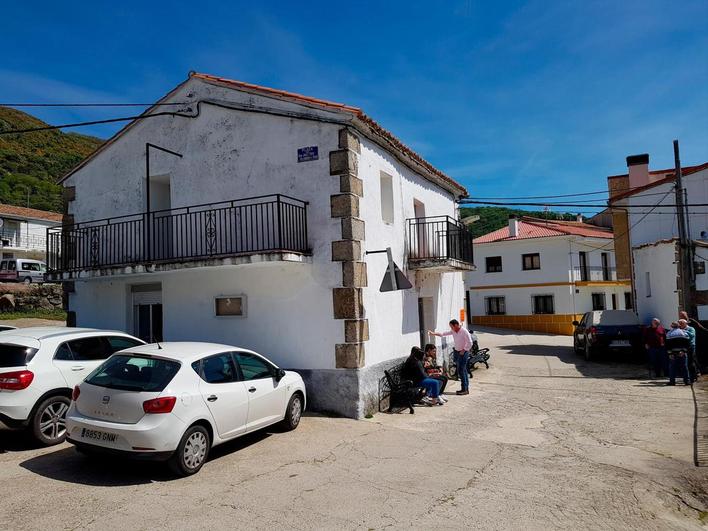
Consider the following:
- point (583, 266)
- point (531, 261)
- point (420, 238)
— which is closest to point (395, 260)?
point (420, 238)

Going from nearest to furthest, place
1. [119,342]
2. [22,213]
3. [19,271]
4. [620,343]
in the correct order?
[119,342] < [620,343] < [19,271] < [22,213]

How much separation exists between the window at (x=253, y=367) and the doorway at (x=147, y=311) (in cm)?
459

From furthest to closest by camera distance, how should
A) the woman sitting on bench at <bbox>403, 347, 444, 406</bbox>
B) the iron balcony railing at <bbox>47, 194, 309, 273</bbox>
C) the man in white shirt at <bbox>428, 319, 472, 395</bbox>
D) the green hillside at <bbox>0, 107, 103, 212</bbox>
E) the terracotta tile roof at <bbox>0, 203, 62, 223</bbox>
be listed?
the green hillside at <bbox>0, 107, 103, 212</bbox> → the terracotta tile roof at <bbox>0, 203, 62, 223</bbox> → the man in white shirt at <bbox>428, 319, 472, 395</bbox> → the woman sitting on bench at <bbox>403, 347, 444, 406</bbox> → the iron balcony railing at <bbox>47, 194, 309, 273</bbox>

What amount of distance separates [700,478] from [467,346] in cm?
573

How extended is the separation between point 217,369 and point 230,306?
376 cm

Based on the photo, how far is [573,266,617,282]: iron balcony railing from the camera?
3092cm

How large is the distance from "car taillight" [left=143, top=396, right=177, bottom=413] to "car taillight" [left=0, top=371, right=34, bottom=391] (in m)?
2.15

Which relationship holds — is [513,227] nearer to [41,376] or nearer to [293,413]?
[293,413]

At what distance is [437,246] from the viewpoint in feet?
42.7

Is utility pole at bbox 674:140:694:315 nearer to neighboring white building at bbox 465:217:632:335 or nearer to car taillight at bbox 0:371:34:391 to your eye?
neighboring white building at bbox 465:217:632:335

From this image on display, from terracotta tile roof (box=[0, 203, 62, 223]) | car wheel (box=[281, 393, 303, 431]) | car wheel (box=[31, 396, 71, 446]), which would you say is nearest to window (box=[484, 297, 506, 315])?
car wheel (box=[281, 393, 303, 431])

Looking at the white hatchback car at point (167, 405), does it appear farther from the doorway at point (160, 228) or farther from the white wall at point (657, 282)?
the white wall at point (657, 282)

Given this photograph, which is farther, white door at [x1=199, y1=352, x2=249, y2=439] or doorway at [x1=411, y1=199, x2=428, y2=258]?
doorway at [x1=411, y1=199, x2=428, y2=258]

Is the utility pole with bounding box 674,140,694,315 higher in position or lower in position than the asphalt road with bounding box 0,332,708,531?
higher
